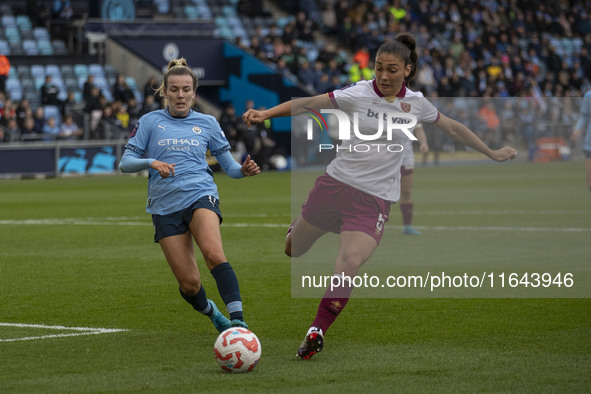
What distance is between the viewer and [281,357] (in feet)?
22.6

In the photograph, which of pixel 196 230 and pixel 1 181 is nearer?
pixel 196 230

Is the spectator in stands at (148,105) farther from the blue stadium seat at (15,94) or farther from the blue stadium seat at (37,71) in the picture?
the blue stadium seat at (15,94)

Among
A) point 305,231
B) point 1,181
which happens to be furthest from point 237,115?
point 305,231

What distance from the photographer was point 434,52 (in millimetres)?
41656

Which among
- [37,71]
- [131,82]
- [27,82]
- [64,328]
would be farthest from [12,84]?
[64,328]

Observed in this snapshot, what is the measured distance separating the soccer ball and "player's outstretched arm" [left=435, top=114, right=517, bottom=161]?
234cm

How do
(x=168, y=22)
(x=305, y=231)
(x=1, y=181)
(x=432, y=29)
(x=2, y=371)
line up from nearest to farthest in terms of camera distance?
(x=2, y=371), (x=305, y=231), (x=1, y=181), (x=168, y=22), (x=432, y=29)

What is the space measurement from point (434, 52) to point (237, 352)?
36.4 m

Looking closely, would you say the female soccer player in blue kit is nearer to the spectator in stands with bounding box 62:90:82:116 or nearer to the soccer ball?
the soccer ball

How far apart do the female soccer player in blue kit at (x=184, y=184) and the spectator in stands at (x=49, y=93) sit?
2299 centimetres

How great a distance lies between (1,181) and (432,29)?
74.0 feet

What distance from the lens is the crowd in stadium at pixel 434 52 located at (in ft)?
99.9

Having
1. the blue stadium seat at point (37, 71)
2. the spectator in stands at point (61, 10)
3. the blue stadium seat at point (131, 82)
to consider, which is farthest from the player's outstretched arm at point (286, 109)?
the spectator in stands at point (61, 10)

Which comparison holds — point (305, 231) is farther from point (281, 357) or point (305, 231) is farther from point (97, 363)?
point (97, 363)
